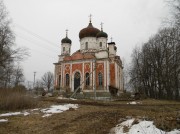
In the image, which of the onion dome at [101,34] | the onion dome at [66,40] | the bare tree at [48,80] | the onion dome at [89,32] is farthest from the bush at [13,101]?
the bare tree at [48,80]

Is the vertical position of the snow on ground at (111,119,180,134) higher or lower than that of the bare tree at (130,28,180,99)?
lower

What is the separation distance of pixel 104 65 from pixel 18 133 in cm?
2972

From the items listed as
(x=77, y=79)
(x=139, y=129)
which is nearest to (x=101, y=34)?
(x=77, y=79)

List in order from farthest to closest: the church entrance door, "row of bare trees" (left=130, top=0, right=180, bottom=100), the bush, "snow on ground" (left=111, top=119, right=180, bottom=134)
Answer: the church entrance door < "row of bare trees" (left=130, top=0, right=180, bottom=100) < the bush < "snow on ground" (left=111, top=119, right=180, bottom=134)

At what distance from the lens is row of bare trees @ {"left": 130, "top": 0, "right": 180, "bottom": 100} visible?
101ft

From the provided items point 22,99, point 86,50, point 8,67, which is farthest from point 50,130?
point 86,50

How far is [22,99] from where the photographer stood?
13406 millimetres


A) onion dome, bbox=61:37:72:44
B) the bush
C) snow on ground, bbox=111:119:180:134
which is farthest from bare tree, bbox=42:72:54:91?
snow on ground, bbox=111:119:180:134

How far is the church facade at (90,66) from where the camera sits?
36.4m

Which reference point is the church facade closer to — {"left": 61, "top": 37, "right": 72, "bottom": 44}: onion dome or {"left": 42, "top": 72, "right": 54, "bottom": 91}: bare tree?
{"left": 61, "top": 37, "right": 72, "bottom": 44}: onion dome

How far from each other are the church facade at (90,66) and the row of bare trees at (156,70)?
4325 mm

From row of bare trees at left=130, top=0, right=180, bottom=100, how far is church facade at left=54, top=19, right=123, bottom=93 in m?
4.32

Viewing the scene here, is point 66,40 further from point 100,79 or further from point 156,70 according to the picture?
point 156,70

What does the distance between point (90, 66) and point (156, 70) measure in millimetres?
11630
